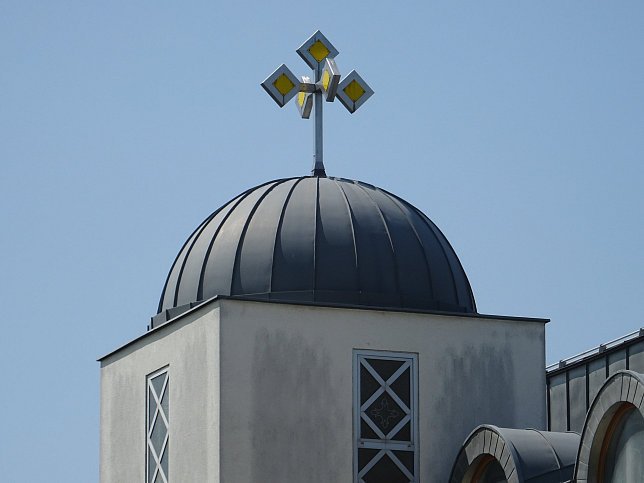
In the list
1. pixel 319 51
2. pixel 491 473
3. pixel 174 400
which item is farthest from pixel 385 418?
pixel 319 51

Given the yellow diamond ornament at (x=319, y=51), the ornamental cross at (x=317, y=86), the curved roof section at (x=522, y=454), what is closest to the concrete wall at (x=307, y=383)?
the curved roof section at (x=522, y=454)

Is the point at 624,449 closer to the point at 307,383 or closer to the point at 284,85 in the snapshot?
the point at 307,383

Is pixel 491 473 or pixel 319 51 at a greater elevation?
pixel 319 51

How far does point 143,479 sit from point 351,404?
435cm

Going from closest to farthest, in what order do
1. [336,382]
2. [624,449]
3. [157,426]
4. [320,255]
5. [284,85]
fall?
[624,449] → [336,382] → [320,255] → [157,426] → [284,85]

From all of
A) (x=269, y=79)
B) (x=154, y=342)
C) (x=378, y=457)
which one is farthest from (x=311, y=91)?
(x=378, y=457)

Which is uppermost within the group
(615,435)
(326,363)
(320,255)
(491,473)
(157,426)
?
(320,255)

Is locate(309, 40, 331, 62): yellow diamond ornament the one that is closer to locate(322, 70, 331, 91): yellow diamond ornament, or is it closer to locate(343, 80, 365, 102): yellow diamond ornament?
locate(322, 70, 331, 91): yellow diamond ornament

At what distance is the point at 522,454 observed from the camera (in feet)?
73.4

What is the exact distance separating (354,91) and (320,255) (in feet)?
17.0

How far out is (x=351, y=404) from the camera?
2473 cm

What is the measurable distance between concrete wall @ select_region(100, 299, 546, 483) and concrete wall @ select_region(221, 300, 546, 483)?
0.02 meters

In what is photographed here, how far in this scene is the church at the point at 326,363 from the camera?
24.0m

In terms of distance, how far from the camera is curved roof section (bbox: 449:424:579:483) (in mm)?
22156
